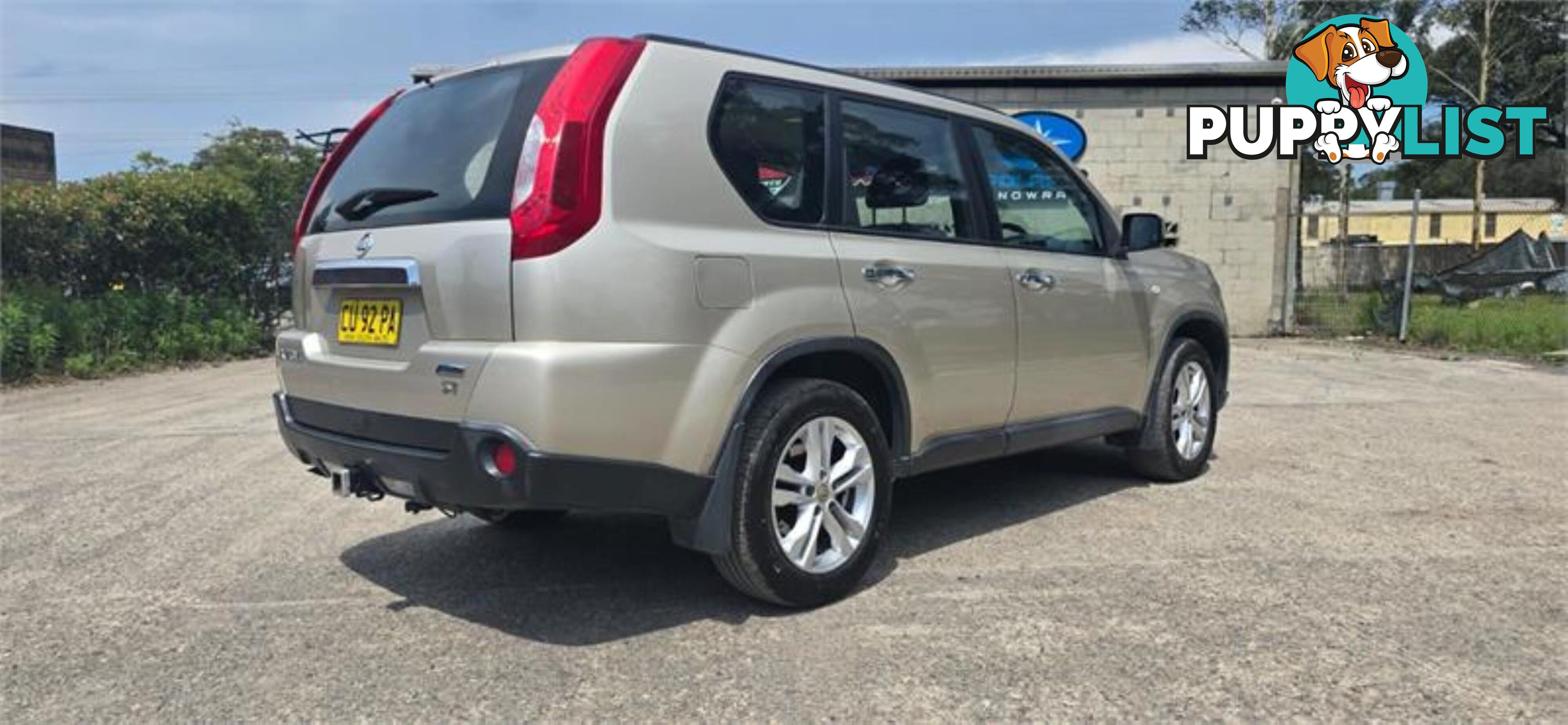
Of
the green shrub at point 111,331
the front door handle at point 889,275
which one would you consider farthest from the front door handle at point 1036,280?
the green shrub at point 111,331

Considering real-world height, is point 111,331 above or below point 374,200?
below

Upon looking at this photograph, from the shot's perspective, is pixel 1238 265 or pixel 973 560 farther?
pixel 1238 265

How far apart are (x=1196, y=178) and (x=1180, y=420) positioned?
1148cm

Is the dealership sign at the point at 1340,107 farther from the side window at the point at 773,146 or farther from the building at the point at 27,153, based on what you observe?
the building at the point at 27,153

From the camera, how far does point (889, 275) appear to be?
12.9 feet

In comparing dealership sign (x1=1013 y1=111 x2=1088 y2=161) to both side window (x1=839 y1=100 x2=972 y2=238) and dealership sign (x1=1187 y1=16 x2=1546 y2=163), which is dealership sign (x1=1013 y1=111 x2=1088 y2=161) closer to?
dealership sign (x1=1187 y1=16 x2=1546 y2=163)

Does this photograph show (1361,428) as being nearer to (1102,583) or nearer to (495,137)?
(1102,583)

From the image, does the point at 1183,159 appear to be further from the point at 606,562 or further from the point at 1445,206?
the point at 1445,206

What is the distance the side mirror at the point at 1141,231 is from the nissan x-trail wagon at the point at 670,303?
0.94 m

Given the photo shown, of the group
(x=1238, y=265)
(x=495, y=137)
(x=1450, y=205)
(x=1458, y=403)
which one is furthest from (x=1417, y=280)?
(x=1450, y=205)

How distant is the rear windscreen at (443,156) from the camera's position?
323 cm

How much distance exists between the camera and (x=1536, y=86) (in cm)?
3462

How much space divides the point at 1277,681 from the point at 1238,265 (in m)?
14.4

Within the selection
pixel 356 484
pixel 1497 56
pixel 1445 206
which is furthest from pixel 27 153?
pixel 1445 206
